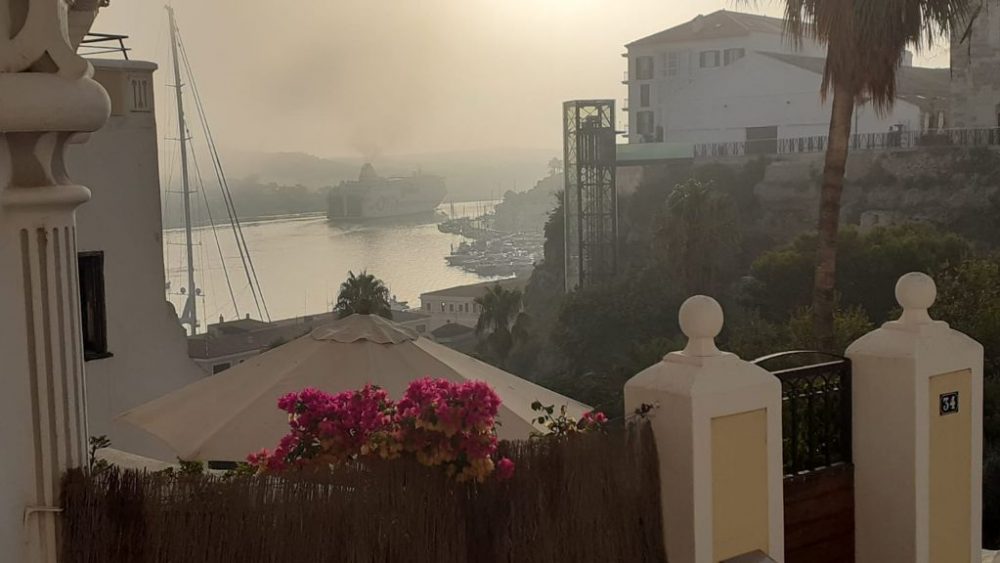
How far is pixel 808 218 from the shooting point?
38.1 meters

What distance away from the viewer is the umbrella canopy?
5934 millimetres

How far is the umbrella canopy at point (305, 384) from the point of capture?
5.93 meters

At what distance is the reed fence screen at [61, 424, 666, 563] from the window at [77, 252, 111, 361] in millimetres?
5769

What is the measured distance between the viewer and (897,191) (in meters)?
36.2

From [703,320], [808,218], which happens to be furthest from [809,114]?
[703,320]

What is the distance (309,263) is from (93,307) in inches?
2003

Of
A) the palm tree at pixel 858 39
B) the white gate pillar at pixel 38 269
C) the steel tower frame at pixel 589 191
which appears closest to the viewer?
the white gate pillar at pixel 38 269

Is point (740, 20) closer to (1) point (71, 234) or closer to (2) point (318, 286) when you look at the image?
(2) point (318, 286)

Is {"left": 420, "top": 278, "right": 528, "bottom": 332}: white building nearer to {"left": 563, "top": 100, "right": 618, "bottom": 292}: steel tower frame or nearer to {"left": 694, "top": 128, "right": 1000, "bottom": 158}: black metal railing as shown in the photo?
{"left": 563, "top": 100, "right": 618, "bottom": 292}: steel tower frame

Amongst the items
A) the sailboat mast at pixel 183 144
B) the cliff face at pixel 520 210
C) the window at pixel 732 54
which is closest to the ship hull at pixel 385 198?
the cliff face at pixel 520 210

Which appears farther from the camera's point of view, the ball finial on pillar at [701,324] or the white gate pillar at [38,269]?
the ball finial on pillar at [701,324]

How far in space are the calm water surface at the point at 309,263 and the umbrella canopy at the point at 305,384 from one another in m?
20.0

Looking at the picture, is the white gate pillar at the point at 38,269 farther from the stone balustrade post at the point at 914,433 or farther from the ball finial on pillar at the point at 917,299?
the ball finial on pillar at the point at 917,299

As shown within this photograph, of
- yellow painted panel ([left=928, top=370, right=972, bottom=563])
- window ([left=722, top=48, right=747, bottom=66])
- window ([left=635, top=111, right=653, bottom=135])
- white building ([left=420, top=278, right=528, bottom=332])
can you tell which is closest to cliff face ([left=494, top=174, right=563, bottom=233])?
white building ([left=420, top=278, right=528, bottom=332])
